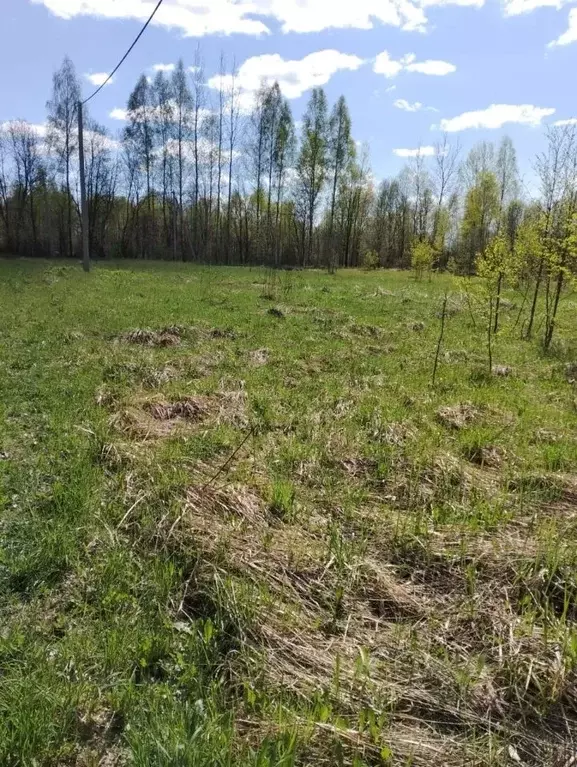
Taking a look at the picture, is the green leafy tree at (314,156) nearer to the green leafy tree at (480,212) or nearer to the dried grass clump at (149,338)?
the green leafy tree at (480,212)

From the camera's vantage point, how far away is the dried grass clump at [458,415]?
571 cm

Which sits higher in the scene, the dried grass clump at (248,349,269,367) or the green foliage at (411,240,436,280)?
the green foliage at (411,240,436,280)

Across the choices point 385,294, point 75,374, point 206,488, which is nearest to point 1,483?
point 206,488

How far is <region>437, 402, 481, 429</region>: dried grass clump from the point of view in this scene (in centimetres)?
571

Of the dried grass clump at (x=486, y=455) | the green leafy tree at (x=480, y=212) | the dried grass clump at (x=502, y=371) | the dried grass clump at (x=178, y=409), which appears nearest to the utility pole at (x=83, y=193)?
the dried grass clump at (x=178, y=409)

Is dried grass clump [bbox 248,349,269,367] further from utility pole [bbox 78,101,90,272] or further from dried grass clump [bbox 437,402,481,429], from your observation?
utility pole [bbox 78,101,90,272]

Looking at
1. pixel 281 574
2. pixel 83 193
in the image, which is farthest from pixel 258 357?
pixel 83 193

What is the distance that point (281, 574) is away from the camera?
2.99m

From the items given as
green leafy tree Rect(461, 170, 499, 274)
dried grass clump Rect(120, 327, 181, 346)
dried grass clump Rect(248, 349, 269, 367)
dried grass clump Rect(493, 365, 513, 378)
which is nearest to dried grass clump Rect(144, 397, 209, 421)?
dried grass clump Rect(248, 349, 269, 367)

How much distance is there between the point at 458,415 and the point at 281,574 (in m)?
3.66

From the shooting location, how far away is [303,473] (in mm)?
4281

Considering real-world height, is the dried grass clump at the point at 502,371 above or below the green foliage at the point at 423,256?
below

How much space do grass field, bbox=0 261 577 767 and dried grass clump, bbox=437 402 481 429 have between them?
0.06 metres

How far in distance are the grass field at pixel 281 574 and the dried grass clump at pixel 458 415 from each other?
60 millimetres
